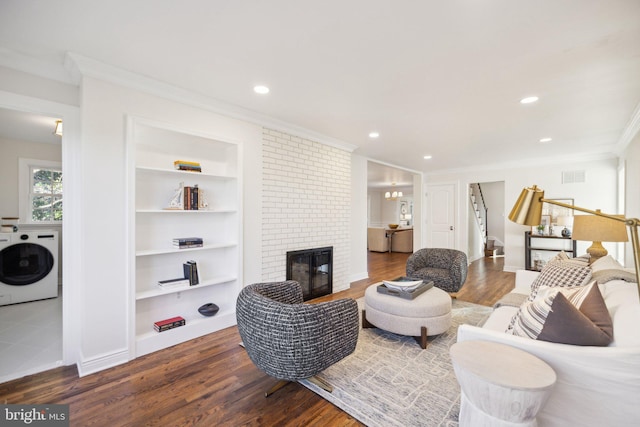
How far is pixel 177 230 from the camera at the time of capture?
9.40ft

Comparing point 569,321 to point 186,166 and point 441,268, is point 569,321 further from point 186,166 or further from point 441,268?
point 186,166

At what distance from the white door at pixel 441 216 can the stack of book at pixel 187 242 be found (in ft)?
19.6

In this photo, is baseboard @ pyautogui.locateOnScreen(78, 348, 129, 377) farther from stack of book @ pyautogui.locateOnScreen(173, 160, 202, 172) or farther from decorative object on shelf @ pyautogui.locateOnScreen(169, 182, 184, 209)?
stack of book @ pyautogui.locateOnScreen(173, 160, 202, 172)

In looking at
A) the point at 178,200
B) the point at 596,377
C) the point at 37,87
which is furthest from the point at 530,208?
the point at 37,87

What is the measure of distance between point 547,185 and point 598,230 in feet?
12.4

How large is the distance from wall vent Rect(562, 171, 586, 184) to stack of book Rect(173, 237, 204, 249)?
260 inches

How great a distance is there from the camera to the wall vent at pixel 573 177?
523cm

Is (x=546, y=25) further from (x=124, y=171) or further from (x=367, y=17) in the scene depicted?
(x=124, y=171)

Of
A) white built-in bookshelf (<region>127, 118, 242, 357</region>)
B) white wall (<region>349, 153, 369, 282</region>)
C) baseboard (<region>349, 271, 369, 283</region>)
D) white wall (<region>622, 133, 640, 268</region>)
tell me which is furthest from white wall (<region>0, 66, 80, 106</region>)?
white wall (<region>622, 133, 640, 268</region>)

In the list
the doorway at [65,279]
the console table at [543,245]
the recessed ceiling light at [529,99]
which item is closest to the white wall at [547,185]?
the console table at [543,245]

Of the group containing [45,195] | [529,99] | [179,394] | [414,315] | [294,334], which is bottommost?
[179,394]

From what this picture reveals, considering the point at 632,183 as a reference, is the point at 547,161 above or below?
above

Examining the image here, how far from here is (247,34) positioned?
1.78 m

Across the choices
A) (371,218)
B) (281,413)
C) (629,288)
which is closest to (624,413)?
(629,288)
